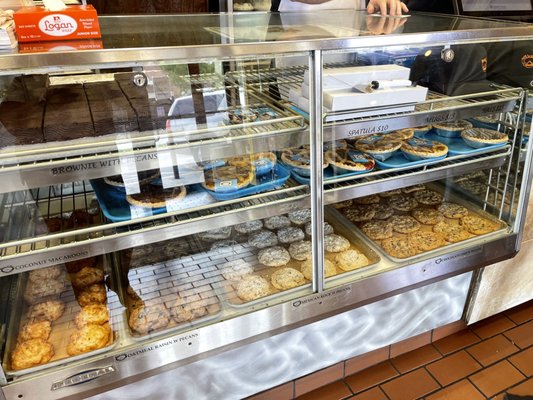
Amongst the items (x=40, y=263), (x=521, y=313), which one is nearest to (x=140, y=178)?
(x=40, y=263)

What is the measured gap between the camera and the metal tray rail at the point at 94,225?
4.08ft

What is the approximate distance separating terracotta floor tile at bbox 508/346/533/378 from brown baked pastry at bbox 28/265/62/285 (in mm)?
2148

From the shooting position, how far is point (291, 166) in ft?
5.46

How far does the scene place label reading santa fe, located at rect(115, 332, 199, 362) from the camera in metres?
1.38

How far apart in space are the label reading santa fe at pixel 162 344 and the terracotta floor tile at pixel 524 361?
5.51 ft

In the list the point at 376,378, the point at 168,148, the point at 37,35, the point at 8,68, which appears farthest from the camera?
the point at 376,378

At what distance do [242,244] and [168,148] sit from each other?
0.68 meters

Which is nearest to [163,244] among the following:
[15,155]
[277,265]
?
[277,265]

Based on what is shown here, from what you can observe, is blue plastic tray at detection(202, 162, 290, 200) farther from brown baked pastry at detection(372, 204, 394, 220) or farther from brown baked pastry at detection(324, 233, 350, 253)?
brown baked pastry at detection(372, 204, 394, 220)

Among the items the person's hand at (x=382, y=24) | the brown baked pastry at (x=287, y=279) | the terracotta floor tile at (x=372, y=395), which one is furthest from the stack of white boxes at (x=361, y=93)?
the terracotta floor tile at (x=372, y=395)

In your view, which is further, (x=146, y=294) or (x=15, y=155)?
(x=146, y=294)

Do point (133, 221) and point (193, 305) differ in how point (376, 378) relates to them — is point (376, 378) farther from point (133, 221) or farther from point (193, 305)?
point (133, 221)

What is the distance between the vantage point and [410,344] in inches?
89.3

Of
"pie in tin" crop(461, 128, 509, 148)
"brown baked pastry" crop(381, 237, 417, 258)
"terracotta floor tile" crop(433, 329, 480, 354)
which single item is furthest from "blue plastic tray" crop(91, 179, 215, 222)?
"terracotta floor tile" crop(433, 329, 480, 354)
